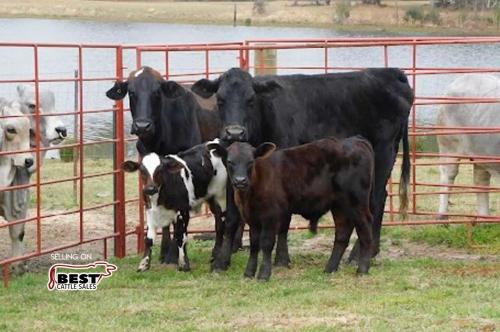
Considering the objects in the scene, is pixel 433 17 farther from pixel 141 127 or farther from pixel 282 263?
pixel 141 127

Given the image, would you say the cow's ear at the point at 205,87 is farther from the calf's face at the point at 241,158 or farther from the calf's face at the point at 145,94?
the calf's face at the point at 241,158

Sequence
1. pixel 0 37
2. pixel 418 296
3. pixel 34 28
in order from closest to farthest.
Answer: pixel 418 296, pixel 0 37, pixel 34 28

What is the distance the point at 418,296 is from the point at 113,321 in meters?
2.11

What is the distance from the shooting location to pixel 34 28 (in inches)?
1265

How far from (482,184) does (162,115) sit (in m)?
4.15

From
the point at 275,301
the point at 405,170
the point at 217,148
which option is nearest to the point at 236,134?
the point at 217,148

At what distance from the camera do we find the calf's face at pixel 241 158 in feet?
26.7

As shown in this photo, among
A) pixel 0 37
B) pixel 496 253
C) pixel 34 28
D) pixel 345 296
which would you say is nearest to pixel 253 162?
pixel 345 296

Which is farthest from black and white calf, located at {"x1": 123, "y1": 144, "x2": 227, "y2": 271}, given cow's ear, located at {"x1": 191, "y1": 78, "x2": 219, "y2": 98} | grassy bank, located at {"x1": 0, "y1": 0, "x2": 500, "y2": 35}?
grassy bank, located at {"x1": 0, "y1": 0, "x2": 500, "y2": 35}

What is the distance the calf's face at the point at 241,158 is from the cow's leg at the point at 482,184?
159 inches

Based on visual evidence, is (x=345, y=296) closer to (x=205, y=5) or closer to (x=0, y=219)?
(x=0, y=219)

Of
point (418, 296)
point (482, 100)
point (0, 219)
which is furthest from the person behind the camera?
point (0, 219)

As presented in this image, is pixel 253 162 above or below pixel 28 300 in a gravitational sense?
above

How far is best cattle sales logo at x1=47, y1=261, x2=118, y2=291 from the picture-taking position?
27.2 feet
